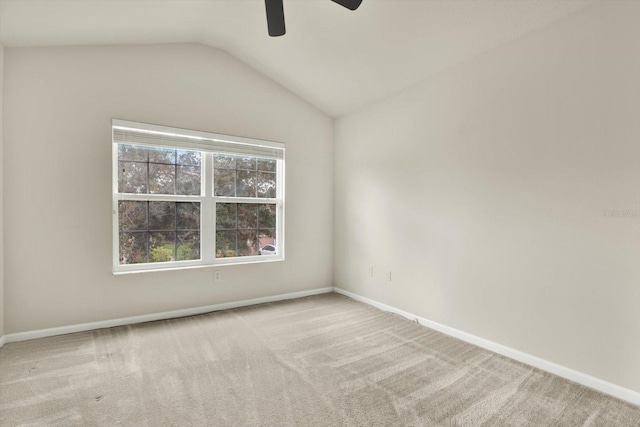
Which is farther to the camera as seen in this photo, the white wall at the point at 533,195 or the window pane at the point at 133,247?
the window pane at the point at 133,247

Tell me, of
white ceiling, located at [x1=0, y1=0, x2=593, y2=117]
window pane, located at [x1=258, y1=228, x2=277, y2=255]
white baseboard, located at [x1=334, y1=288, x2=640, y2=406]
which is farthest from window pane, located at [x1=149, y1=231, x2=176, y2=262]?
white baseboard, located at [x1=334, y1=288, x2=640, y2=406]

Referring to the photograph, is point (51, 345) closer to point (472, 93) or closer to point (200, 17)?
point (200, 17)

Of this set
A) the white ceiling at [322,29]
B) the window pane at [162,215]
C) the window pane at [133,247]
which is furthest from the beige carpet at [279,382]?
the white ceiling at [322,29]

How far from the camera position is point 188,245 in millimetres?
3436

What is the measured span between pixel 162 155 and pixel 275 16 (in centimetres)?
204

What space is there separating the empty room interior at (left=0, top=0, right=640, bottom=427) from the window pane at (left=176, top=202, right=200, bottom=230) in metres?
0.02

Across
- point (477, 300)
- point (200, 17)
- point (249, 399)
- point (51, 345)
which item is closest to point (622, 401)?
point (477, 300)

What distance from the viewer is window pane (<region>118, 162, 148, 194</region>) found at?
309 cm

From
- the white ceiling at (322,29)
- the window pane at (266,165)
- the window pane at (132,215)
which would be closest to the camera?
the white ceiling at (322,29)

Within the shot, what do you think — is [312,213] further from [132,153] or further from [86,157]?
[86,157]

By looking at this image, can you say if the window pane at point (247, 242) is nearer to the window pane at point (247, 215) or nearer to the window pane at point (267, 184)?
the window pane at point (247, 215)

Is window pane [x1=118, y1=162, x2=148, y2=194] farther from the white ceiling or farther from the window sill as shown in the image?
the white ceiling

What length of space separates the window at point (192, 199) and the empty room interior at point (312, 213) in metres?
0.02

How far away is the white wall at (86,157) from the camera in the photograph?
264 centimetres
